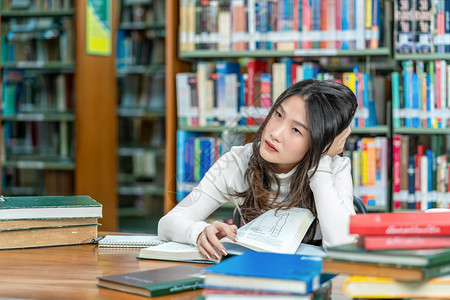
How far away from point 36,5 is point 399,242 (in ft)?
13.5

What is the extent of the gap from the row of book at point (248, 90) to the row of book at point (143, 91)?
78.0 inches

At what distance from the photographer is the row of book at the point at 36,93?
4691 millimetres

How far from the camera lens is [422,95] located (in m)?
2.97

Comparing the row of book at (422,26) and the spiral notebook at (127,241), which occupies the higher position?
the row of book at (422,26)

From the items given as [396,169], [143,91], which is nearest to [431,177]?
Answer: [396,169]

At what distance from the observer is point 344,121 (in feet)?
5.32

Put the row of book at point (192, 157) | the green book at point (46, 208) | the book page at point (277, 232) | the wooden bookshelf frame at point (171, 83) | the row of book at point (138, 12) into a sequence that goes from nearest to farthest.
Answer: the book page at point (277, 232) < the green book at point (46, 208) < the row of book at point (192, 157) < the wooden bookshelf frame at point (171, 83) < the row of book at point (138, 12)

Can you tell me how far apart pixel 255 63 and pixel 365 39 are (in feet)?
1.75

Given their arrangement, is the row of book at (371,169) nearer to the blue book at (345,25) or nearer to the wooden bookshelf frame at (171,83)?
the blue book at (345,25)

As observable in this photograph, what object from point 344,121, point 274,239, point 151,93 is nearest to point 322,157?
point 344,121

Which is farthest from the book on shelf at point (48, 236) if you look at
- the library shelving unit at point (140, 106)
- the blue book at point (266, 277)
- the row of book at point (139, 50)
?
the row of book at point (139, 50)

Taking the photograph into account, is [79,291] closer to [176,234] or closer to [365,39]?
[176,234]

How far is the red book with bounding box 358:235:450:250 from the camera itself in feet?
3.01

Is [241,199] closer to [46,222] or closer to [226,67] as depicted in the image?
[46,222]
